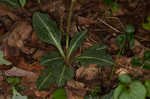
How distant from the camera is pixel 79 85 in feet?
6.90

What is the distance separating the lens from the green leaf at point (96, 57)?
6.59ft

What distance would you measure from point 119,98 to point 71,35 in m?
0.99

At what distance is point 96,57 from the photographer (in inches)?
80.8

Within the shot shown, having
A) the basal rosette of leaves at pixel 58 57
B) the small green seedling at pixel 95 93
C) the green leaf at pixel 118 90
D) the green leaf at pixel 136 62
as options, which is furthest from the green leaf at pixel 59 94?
the green leaf at pixel 136 62

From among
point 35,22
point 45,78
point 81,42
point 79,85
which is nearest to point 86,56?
point 81,42

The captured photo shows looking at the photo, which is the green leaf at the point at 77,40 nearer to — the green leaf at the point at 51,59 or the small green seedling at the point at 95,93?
the green leaf at the point at 51,59

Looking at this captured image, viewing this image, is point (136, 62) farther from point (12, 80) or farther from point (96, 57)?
point (12, 80)

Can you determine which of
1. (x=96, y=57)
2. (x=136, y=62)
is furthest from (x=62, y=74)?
(x=136, y=62)

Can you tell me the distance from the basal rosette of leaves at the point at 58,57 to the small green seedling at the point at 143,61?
0.28 meters

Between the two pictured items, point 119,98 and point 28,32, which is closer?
point 119,98

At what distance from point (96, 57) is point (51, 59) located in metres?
0.49

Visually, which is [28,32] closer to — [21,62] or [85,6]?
[21,62]

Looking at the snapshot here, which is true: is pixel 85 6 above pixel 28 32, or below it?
above

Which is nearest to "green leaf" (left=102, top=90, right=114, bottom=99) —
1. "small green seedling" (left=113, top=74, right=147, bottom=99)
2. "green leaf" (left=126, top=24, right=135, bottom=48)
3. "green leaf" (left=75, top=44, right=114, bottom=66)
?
"small green seedling" (left=113, top=74, right=147, bottom=99)
